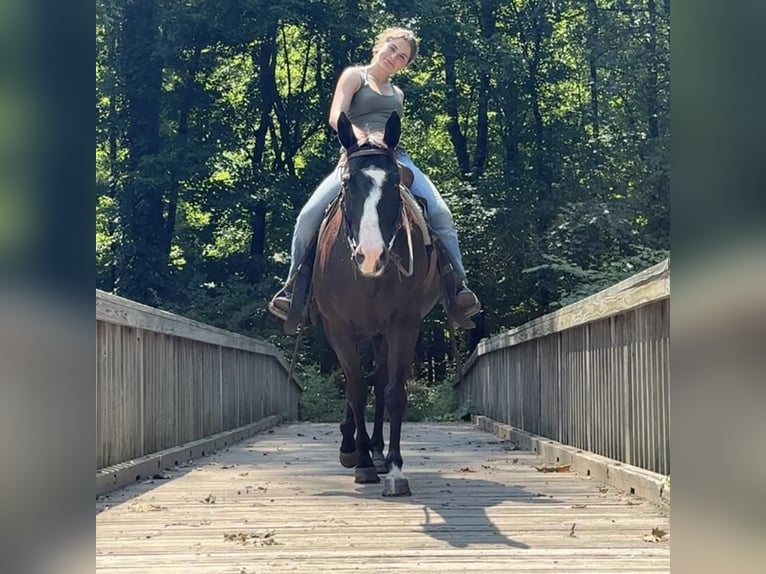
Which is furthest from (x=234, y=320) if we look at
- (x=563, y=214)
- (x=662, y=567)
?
(x=662, y=567)

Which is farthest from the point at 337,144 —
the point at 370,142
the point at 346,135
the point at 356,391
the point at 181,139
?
the point at 370,142

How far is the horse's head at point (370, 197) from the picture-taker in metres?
4.43

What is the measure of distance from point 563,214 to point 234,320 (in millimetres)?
6830

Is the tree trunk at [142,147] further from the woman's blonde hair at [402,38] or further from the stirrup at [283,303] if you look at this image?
the woman's blonde hair at [402,38]

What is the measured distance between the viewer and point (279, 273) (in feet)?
68.2

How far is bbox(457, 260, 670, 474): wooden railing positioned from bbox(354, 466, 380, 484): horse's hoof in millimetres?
1391

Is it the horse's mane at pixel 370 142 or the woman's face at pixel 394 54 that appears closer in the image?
the horse's mane at pixel 370 142

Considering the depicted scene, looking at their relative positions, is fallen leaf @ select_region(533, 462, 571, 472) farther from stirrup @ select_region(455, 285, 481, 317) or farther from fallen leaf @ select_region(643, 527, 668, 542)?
fallen leaf @ select_region(643, 527, 668, 542)

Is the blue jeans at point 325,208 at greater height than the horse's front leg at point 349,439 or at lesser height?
greater

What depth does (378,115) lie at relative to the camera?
5.65 metres

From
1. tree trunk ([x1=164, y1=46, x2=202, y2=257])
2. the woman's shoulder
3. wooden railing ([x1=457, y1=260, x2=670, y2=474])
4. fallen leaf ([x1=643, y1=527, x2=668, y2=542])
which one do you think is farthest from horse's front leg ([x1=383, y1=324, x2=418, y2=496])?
tree trunk ([x1=164, y1=46, x2=202, y2=257])

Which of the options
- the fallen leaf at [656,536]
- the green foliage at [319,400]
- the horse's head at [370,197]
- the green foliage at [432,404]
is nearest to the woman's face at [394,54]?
the horse's head at [370,197]

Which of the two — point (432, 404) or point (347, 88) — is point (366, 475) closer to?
point (347, 88)

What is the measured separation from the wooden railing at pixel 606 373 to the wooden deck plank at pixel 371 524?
327 mm
